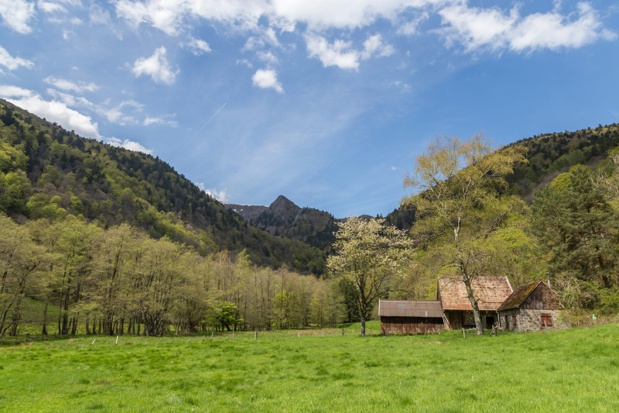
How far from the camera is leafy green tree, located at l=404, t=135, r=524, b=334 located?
2845cm

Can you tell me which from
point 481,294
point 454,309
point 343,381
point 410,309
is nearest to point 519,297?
point 481,294

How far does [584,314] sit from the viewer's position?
3136 centimetres

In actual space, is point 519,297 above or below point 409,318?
above

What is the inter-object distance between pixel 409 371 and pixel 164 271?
47.1 meters

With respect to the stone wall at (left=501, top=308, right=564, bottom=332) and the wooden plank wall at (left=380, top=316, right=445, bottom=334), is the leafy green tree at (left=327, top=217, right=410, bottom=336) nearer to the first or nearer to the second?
the wooden plank wall at (left=380, top=316, right=445, bottom=334)

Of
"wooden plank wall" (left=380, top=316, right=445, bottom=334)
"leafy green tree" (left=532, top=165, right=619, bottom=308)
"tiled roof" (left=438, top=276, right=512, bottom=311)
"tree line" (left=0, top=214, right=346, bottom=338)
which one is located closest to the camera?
"leafy green tree" (left=532, top=165, right=619, bottom=308)

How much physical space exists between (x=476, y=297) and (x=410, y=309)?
868cm

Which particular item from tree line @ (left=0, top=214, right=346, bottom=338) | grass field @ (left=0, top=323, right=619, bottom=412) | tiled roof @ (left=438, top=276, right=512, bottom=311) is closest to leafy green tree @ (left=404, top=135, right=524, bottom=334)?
grass field @ (left=0, top=323, right=619, bottom=412)

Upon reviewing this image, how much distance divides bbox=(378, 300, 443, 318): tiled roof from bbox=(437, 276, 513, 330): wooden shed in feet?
4.88

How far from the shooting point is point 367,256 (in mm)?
41375

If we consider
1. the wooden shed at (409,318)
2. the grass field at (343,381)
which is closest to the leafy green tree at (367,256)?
the wooden shed at (409,318)

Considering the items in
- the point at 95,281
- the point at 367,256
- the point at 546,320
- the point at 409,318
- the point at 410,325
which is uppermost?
the point at 367,256

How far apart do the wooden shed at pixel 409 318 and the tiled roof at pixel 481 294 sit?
243 cm

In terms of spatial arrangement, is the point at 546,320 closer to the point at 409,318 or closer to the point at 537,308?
the point at 537,308
